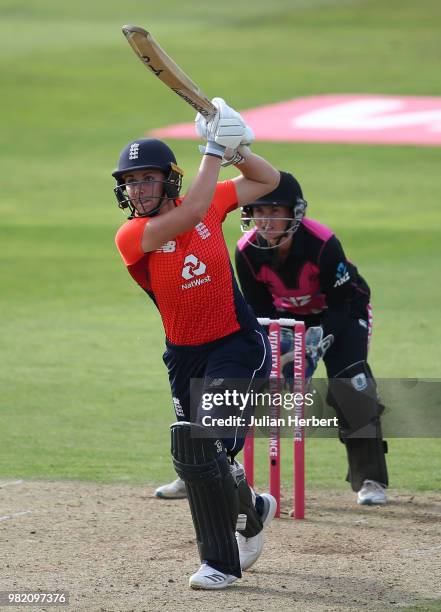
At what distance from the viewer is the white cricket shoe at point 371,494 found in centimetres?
644

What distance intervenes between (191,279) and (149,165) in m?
0.49

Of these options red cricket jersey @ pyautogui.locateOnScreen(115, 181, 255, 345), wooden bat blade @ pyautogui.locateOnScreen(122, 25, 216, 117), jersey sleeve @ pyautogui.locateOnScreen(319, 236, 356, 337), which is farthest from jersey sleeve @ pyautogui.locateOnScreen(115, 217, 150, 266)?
jersey sleeve @ pyautogui.locateOnScreen(319, 236, 356, 337)

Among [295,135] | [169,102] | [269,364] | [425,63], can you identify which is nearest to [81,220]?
[295,135]

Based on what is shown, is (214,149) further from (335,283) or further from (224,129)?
(335,283)

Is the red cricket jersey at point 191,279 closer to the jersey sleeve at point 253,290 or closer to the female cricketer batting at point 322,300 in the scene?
the female cricketer batting at point 322,300

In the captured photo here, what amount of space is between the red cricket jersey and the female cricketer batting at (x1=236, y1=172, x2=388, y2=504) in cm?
118

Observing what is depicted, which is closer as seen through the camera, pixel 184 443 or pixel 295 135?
pixel 184 443

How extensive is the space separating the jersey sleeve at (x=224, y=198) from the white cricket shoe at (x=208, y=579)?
1.45m

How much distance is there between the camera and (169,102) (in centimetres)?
2419

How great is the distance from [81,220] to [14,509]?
9.83m

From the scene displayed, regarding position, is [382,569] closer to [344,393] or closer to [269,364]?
[269,364]

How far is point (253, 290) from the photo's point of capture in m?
6.58

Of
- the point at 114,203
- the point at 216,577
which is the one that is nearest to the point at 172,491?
the point at 216,577

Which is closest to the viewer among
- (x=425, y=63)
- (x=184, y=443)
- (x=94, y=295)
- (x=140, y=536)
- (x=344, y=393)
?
(x=184, y=443)
